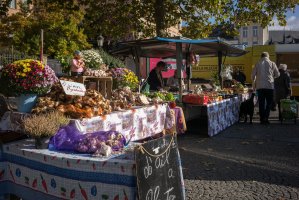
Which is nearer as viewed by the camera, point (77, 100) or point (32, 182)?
point (32, 182)

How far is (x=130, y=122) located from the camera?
5359 millimetres

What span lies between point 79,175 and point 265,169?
343cm

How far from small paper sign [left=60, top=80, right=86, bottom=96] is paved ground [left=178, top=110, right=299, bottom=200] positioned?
5.79 ft

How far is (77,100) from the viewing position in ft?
15.2

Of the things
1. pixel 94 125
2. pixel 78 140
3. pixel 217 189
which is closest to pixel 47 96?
pixel 94 125

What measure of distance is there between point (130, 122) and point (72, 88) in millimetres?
1204

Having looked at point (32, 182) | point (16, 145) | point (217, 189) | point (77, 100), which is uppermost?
point (77, 100)

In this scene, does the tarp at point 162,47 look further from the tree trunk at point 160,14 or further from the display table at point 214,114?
the tree trunk at point 160,14

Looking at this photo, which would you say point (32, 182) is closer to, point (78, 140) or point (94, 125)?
point (78, 140)

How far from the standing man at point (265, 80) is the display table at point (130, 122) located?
432 centimetres

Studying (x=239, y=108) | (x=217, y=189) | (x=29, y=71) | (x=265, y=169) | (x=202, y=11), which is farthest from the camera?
(x=202, y=11)

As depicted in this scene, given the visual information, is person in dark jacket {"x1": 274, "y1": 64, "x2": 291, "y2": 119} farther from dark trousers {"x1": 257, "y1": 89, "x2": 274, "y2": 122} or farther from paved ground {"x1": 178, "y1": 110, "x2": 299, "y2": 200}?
→ paved ground {"x1": 178, "y1": 110, "x2": 299, "y2": 200}

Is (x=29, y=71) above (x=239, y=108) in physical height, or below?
above

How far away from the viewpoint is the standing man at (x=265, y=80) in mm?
10117
